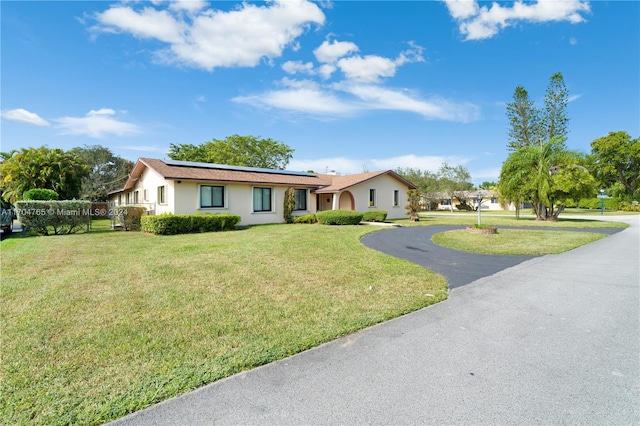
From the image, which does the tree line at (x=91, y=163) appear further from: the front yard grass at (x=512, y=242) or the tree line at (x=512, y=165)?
the front yard grass at (x=512, y=242)

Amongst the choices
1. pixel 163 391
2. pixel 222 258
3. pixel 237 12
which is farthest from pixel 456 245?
pixel 237 12

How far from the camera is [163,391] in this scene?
8.41ft

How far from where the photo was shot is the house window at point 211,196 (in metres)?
17.5

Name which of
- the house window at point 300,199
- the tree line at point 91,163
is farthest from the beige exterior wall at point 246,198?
the tree line at point 91,163

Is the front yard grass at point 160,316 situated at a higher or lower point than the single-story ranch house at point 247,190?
lower

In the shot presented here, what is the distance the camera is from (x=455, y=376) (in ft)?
9.09

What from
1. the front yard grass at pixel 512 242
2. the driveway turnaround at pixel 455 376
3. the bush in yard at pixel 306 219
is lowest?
the driveway turnaround at pixel 455 376

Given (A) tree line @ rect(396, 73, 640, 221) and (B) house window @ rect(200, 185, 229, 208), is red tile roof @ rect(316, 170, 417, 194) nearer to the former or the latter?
(B) house window @ rect(200, 185, 229, 208)

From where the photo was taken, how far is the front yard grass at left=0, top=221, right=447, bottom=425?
2625 mm

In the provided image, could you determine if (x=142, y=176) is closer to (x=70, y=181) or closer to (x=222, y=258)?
(x=70, y=181)

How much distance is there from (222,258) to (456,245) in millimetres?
8016

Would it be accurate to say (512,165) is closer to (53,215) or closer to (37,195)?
(53,215)

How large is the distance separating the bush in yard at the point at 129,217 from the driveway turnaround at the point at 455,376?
610 inches

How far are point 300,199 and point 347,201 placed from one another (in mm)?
3995
